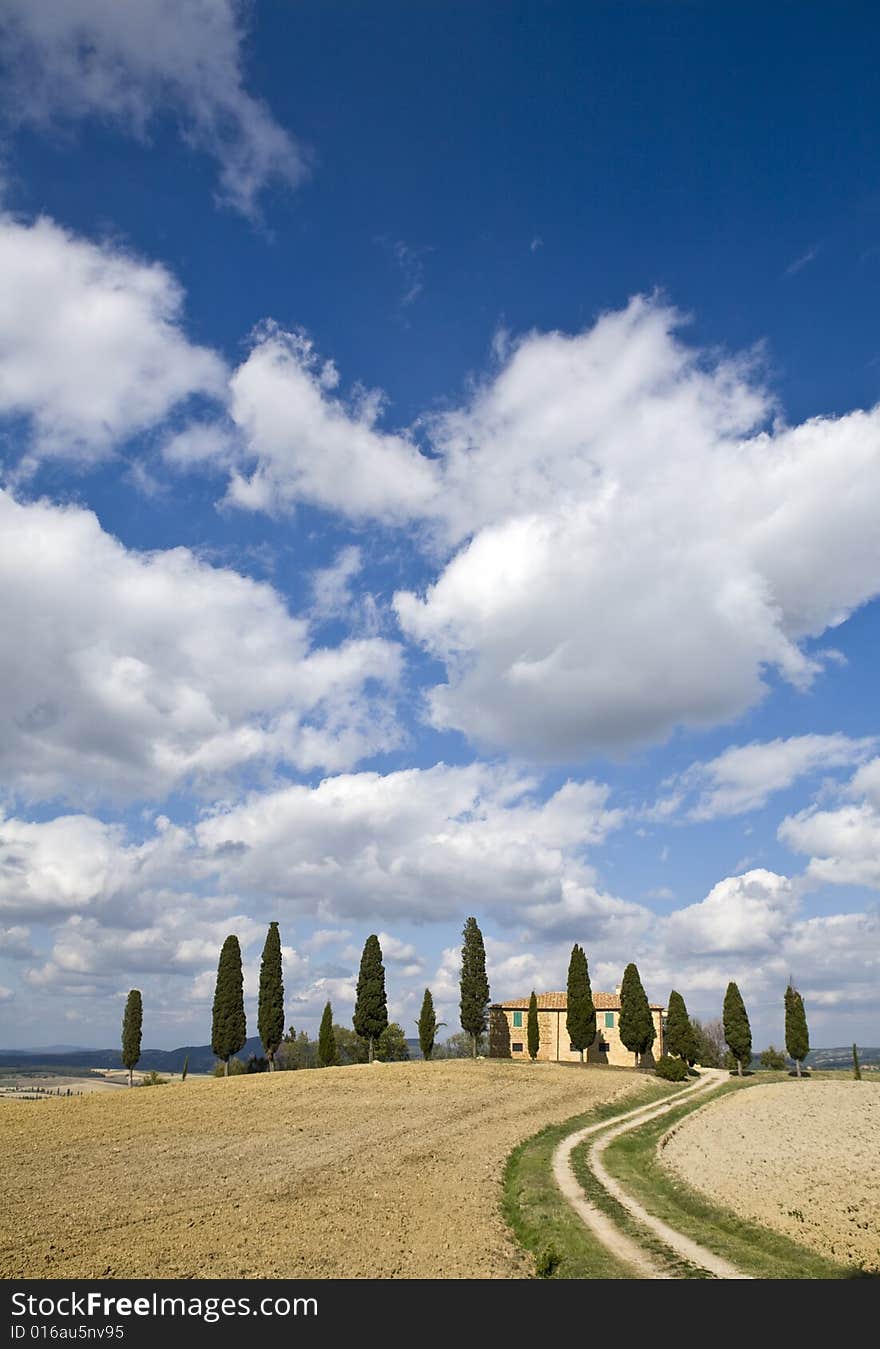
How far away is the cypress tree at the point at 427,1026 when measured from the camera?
90.2 metres

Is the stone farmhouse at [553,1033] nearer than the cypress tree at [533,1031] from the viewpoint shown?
No

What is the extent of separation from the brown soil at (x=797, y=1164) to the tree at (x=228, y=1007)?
143 feet

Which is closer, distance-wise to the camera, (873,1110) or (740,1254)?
(740,1254)

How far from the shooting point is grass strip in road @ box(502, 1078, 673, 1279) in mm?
17281

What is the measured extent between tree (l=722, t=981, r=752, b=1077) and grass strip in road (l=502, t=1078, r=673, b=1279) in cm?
6103

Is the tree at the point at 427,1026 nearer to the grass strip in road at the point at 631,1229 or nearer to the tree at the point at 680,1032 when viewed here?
the tree at the point at 680,1032

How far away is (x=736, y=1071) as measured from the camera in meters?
88.6

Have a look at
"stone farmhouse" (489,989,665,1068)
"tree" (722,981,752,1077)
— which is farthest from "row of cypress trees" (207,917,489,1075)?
"tree" (722,981,752,1077)

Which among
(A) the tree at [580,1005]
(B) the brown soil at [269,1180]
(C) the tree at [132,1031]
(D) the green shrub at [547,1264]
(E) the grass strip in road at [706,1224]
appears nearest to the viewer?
(D) the green shrub at [547,1264]

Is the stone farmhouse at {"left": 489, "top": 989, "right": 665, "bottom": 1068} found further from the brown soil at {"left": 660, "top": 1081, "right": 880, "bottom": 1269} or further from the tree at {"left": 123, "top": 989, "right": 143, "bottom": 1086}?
the brown soil at {"left": 660, "top": 1081, "right": 880, "bottom": 1269}

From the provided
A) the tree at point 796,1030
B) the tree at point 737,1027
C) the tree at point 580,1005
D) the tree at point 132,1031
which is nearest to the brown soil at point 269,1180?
the tree at point 132,1031

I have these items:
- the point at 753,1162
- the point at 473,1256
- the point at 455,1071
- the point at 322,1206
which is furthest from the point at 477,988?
the point at 473,1256
